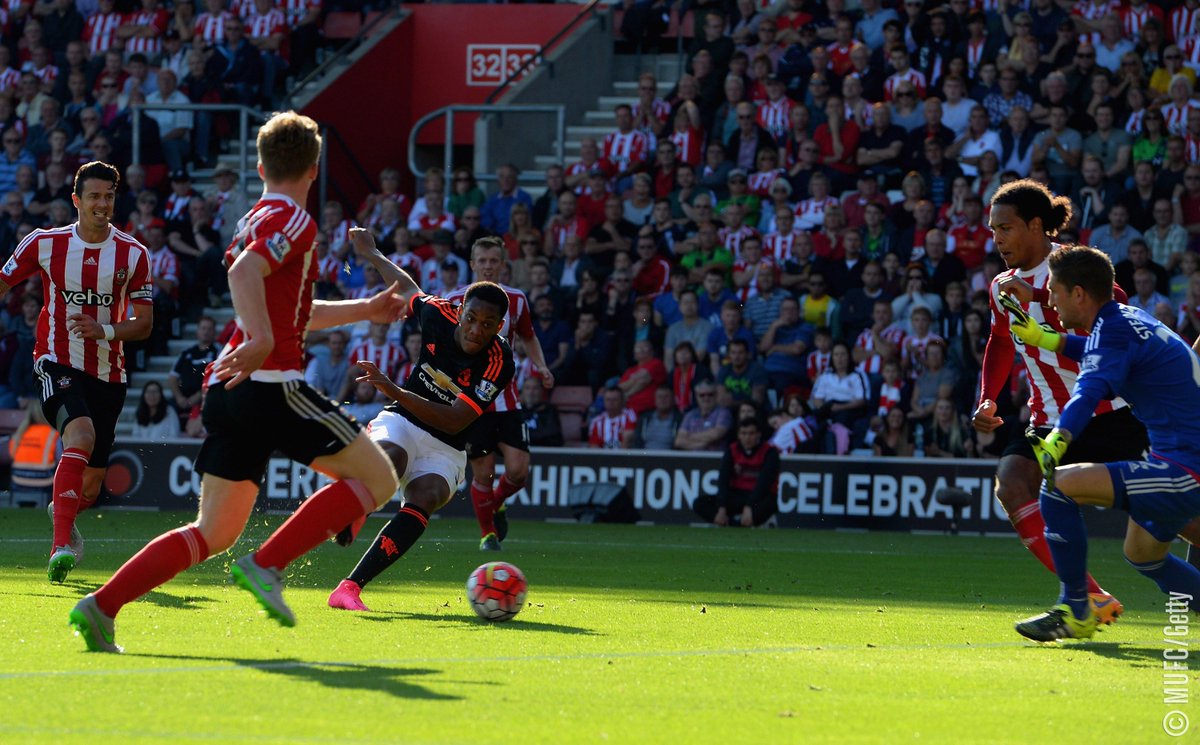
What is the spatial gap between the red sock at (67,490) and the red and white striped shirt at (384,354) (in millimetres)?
10216

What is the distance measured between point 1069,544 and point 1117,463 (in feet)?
1.55

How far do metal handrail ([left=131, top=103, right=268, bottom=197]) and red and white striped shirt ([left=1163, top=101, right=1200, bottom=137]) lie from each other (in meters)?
11.2

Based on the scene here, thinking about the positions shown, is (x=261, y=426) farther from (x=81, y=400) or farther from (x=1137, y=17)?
(x=1137, y=17)

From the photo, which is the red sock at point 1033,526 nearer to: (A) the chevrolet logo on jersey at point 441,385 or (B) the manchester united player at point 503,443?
(A) the chevrolet logo on jersey at point 441,385

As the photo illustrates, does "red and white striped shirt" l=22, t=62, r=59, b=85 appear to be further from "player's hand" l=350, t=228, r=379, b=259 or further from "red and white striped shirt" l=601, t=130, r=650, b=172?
"player's hand" l=350, t=228, r=379, b=259

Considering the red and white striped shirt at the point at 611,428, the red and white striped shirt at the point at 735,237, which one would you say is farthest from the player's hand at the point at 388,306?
the red and white striped shirt at the point at 735,237

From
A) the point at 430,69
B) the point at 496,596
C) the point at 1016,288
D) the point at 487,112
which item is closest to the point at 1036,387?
the point at 1016,288

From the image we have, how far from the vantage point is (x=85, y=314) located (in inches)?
399

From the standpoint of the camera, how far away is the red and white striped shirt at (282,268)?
6.46 metres

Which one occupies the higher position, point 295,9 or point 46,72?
point 295,9

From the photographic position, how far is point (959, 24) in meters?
20.9

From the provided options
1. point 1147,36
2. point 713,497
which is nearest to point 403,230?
point 713,497

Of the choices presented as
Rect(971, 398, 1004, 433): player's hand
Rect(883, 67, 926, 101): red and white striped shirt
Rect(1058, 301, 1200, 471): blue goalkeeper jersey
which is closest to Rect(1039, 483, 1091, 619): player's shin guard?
Rect(1058, 301, 1200, 471): blue goalkeeper jersey

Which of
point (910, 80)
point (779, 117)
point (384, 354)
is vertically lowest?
point (384, 354)
